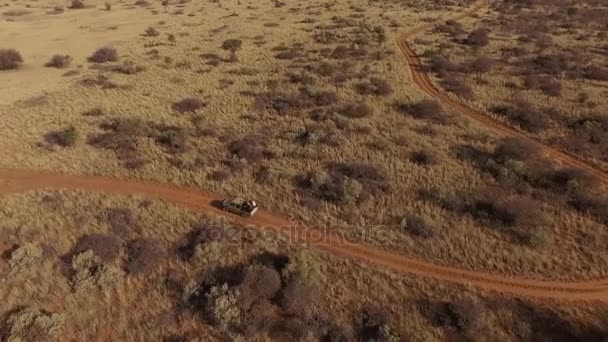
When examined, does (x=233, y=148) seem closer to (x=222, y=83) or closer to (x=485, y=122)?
(x=222, y=83)

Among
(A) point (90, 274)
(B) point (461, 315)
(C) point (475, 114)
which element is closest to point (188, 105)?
(A) point (90, 274)

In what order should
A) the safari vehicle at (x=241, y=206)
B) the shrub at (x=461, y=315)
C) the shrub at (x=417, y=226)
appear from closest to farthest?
the shrub at (x=461, y=315)
the shrub at (x=417, y=226)
the safari vehicle at (x=241, y=206)

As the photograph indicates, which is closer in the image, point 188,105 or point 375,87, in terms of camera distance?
point 188,105

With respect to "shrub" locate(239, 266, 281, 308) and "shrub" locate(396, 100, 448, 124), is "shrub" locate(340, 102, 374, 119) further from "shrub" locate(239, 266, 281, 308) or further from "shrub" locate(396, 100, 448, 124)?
"shrub" locate(239, 266, 281, 308)

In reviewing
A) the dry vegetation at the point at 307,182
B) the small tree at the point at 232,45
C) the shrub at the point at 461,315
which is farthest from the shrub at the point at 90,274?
the small tree at the point at 232,45

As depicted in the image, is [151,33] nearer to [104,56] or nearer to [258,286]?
[104,56]

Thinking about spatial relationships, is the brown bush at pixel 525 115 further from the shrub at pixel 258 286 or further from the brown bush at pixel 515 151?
the shrub at pixel 258 286

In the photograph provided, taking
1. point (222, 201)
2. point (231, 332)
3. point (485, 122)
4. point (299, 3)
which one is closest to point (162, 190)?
point (222, 201)
